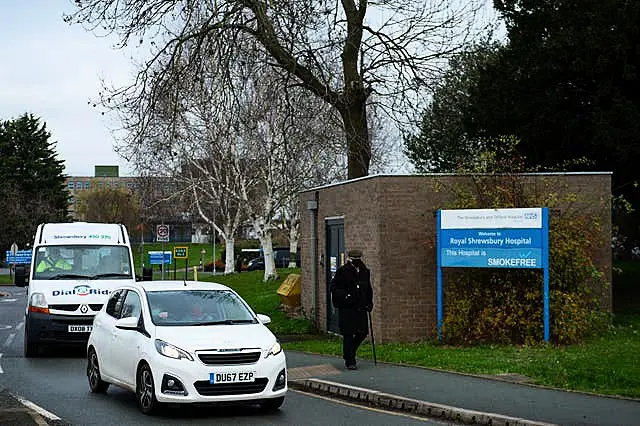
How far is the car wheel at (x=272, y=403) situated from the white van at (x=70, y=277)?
25.4 ft

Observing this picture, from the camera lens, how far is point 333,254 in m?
23.6

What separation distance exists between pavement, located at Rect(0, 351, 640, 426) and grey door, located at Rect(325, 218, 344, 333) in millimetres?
7072

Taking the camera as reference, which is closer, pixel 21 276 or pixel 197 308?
pixel 197 308

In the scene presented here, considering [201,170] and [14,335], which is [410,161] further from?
[14,335]

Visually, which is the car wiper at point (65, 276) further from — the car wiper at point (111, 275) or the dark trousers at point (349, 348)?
the dark trousers at point (349, 348)

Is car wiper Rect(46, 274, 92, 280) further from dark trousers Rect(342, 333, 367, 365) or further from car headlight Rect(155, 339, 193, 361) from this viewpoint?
car headlight Rect(155, 339, 193, 361)

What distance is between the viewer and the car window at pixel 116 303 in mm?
13680

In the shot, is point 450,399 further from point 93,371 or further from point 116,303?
point 93,371

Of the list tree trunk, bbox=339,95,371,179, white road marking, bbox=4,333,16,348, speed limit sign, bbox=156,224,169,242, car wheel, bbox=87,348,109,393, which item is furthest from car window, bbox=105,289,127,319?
speed limit sign, bbox=156,224,169,242

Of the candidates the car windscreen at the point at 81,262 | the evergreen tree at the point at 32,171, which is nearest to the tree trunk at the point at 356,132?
the car windscreen at the point at 81,262

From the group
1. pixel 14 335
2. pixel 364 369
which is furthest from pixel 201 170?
pixel 364 369

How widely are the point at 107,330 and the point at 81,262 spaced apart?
23.5ft

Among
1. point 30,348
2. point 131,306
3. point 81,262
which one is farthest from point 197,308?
point 81,262

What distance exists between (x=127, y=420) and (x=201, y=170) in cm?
3620
